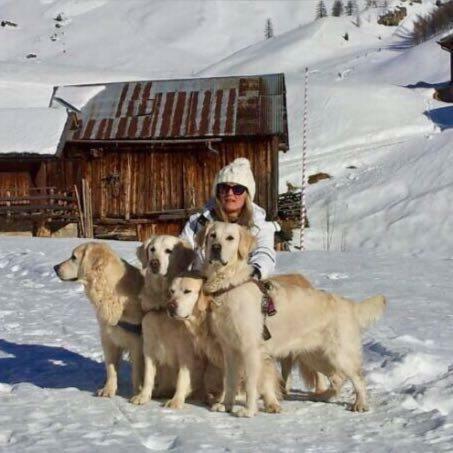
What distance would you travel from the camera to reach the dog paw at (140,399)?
5.20 metres

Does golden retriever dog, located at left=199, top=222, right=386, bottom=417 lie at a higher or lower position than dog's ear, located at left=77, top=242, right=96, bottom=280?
lower

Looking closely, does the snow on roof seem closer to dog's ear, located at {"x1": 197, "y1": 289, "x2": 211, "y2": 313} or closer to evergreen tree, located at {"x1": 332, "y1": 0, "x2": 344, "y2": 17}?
dog's ear, located at {"x1": 197, "y1": 289, "x2": 211, "y2": 313}

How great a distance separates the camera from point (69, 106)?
937 inches

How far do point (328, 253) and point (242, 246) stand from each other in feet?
29.4

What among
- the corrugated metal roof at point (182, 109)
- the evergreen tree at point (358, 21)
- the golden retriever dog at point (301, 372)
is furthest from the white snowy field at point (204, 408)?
the evergreen tree at point (358, 21)

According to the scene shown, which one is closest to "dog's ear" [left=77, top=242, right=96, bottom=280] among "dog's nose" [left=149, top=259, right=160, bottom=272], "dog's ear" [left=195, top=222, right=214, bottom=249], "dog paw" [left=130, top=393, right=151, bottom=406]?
"dog's nose" [left=149, top=259, right=160, bottom=272]

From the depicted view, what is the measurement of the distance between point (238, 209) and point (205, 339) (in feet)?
3.69

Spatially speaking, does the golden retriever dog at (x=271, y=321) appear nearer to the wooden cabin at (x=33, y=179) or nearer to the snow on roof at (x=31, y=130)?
the wooden cabin at (x=33, y=179)

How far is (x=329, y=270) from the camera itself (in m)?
11.7

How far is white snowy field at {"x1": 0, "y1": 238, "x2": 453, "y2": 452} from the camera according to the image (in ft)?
14.5

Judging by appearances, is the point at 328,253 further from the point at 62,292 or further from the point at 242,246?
the point at 242,246

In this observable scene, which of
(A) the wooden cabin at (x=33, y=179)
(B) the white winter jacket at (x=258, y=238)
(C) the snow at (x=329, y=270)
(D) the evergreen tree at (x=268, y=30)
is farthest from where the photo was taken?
(D) the evergreen tree at (x=268, y=30)

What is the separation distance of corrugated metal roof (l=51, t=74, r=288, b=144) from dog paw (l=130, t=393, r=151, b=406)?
16538 millimetres

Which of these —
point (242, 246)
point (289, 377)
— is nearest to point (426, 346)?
point (289, 377)
